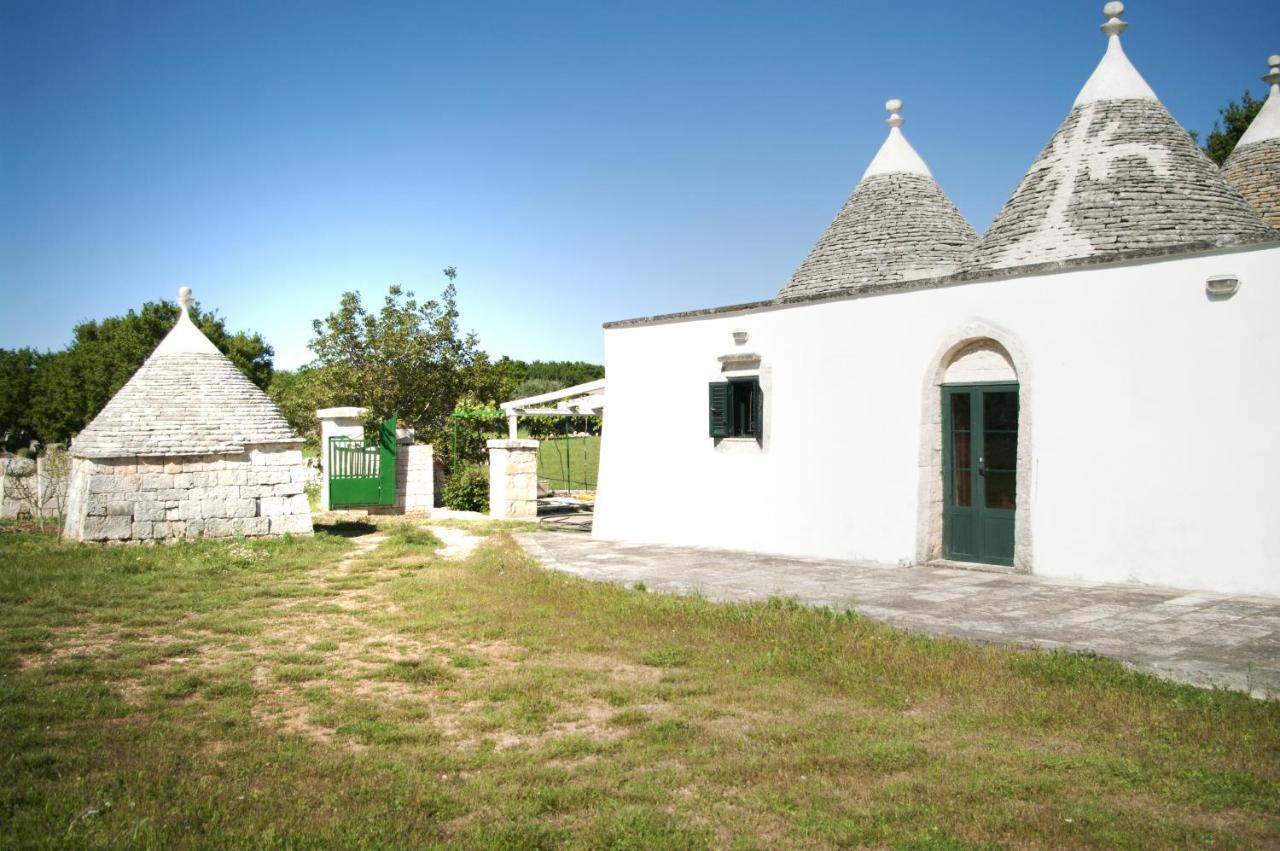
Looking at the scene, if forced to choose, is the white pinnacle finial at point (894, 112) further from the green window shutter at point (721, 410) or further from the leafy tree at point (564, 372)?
the leafy tree at point (564, 372)

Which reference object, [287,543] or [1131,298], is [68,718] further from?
[1131,298]

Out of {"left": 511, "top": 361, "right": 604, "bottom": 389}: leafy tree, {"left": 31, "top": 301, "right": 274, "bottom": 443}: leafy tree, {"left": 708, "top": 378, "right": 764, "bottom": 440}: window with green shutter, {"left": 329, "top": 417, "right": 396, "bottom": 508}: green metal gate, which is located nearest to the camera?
{"left": 708, "top": 378, "right": 764, "bottom": 440}: window with green shutter

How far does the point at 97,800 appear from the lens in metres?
3.91

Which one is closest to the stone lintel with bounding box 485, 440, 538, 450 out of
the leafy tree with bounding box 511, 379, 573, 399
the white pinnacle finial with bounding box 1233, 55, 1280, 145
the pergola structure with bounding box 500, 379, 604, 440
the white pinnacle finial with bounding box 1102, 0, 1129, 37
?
the pergola structure with bounding box 500, 379, 604, 440

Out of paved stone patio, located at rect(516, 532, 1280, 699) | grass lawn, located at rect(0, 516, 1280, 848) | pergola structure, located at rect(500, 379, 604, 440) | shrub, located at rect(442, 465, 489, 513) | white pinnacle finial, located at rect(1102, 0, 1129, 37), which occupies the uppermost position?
white pinnacle finial, located at rect(1102, 0, 1129, 37)

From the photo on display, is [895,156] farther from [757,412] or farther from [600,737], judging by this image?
[600,737]

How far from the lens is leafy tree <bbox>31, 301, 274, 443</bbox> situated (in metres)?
36.8

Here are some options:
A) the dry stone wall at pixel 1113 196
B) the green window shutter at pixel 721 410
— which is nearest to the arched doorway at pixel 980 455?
the dry stone wall at pixel 1113 196

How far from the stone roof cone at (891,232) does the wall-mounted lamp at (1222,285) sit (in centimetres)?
501

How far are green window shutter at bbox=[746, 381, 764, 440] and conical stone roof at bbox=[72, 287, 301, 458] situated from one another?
6739 mm

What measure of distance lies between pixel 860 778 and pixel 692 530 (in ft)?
30.1

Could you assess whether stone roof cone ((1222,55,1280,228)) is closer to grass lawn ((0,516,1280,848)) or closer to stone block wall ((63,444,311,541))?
grass lawn ((0,516,1280,848))

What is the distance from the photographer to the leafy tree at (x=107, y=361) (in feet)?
121

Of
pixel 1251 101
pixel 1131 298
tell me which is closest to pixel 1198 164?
pixel 1131 298
